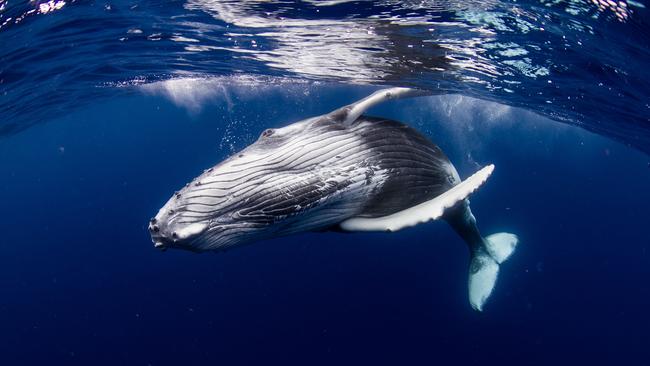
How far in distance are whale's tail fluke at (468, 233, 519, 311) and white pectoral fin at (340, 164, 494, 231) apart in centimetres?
408

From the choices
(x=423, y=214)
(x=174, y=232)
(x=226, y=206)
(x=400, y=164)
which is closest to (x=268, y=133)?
(x=226, y=206)

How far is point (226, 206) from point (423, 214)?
175 centimetres

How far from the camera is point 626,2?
21.1ft

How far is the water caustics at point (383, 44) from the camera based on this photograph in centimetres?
801

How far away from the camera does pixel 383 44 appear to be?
1052 centimetres

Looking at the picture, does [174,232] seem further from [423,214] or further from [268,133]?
[423,214]

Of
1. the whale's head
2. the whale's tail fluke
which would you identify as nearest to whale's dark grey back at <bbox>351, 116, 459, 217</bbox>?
the whale's head

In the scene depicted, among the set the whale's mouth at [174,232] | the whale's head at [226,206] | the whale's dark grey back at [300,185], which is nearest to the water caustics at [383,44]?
the whale's dark grey back at [300,185]

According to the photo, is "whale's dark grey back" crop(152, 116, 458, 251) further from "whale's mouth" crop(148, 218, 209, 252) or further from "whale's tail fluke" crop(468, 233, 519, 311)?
"whale's tail fluke" crop(468, 233, 519, 311)

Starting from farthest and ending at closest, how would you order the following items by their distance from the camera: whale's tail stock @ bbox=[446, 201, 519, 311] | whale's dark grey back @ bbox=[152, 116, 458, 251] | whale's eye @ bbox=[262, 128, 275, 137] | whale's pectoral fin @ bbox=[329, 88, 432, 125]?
whale's tail stock @ bbox=[446, 201, 519, 311] → whale's pectoral fin @ bbox=[329, 88, 432, 125] → whale's eye @ bbox=[262, 128, 275, 137] → whale's dark grey back @ bbox=[152, 116, 458, 251]

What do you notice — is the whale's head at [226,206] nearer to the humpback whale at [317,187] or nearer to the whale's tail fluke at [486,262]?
the humpback whale at [317,187]

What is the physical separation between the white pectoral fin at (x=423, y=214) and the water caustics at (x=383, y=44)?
4663 millimetres

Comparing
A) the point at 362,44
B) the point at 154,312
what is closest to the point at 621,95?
the point at 362,44

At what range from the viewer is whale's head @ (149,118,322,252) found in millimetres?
3438
